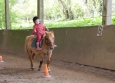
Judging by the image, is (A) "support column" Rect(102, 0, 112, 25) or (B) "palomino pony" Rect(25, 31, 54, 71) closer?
(B) "palomino pony" Rect(25, 31, 54, 71)

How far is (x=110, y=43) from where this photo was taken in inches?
339

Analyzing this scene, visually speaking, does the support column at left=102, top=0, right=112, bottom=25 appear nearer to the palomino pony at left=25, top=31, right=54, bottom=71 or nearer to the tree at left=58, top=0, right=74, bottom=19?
the palomino pony at left=25, top=31, right=54, bottom=71

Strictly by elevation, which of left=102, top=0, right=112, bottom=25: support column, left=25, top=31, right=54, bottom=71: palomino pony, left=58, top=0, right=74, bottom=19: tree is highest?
left=58, top=0, right=74, bottom=19: tree

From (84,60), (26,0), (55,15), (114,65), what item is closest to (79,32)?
(84,60)

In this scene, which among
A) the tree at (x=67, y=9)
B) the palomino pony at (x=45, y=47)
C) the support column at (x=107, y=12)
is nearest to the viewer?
Result: the palomino pony at (x=45, y=47)

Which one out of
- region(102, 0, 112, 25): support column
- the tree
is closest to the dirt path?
region(102, 0, 112, 25): support column

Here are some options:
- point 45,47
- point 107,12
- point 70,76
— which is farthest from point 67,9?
point 70,76

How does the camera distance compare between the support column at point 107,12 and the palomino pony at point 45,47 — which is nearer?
the palomino pony at point 45,47

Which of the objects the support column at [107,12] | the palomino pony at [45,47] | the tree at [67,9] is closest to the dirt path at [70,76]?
the palomino pony at [45,47]

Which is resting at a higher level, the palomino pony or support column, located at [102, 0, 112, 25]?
support column, located at [102, 0, 112, 25]

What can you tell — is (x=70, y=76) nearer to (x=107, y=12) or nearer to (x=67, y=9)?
(x=107, y=12)

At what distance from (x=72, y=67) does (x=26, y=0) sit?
19.4m

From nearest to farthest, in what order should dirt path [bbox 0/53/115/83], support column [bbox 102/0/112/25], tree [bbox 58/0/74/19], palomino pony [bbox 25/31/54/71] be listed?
dirt path [bbox 0/53/115/83], palomino pony [bbox 25/31/54/71], support column [bbox 102/0/112/25], tree [bbox 58/0/74/19]

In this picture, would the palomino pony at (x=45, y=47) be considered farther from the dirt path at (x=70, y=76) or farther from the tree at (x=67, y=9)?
the tree at (x=67, y=9)
